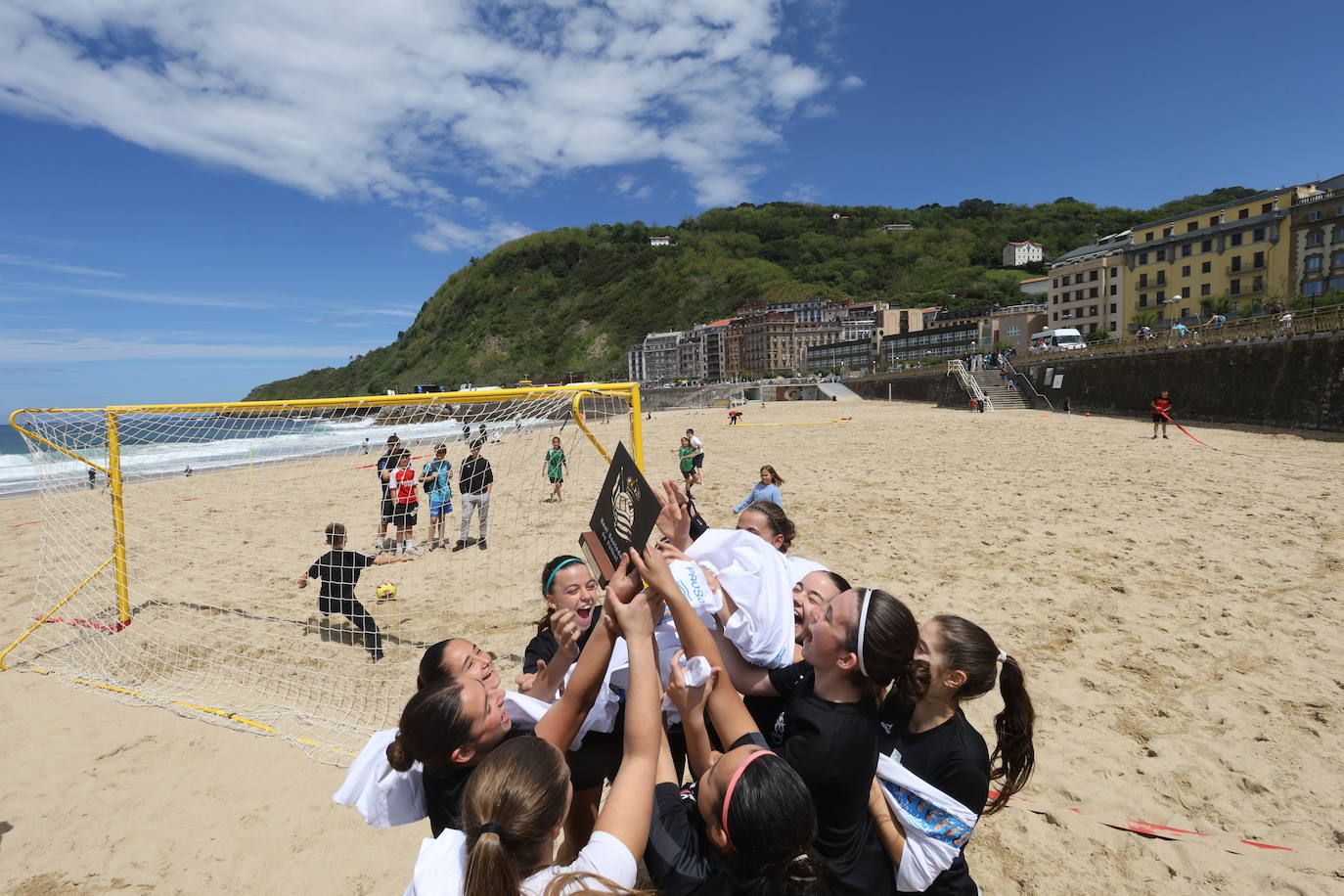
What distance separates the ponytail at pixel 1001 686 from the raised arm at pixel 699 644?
633 millimetres

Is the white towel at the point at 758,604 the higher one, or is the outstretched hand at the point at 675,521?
the outstretched hand at the point at 675,521

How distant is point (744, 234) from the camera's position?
155m

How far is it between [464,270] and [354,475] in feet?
546

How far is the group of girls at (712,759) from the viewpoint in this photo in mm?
1330

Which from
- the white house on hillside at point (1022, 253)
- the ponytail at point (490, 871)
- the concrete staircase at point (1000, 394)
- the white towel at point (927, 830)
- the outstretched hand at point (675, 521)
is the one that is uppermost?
the white house on hillside at point (1022, 253)

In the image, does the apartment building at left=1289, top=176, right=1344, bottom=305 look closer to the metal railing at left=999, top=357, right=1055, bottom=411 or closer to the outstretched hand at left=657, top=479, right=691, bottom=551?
the metal railing at left=999, top=357, right=1055, bottom=411

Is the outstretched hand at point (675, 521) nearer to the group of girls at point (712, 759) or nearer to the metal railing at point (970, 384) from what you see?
the group of girls at point (712, 759)

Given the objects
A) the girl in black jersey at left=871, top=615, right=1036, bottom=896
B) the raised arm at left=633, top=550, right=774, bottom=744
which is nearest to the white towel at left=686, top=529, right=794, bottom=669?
the raised arm at left=633, top=550, right=774, bottom=744

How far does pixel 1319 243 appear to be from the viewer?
4216cm

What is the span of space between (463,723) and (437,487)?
6.49 m

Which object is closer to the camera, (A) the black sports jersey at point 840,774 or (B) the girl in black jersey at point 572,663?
(A) the black sports jersey at point 840,774

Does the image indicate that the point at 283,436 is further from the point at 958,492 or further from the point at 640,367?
the point at 640,367

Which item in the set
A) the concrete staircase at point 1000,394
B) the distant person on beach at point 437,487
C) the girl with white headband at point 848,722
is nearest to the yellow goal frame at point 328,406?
the girl with white headband at point 848,722

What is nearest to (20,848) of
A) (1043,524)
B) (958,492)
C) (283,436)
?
(283,436)
